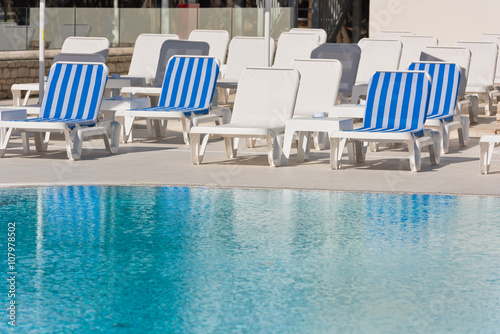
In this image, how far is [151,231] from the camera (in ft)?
23.3

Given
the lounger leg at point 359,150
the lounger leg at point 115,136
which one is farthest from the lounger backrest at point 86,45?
the lounger leg at point 359,150

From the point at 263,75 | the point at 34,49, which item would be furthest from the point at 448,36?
the point at 263,75

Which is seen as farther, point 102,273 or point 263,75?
point 263,75

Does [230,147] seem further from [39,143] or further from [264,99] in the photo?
[39,143]

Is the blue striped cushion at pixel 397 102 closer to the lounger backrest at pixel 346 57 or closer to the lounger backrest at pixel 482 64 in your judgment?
the lounger backrest at pixel 346 57

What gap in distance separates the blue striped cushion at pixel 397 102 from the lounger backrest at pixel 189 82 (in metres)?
2.44

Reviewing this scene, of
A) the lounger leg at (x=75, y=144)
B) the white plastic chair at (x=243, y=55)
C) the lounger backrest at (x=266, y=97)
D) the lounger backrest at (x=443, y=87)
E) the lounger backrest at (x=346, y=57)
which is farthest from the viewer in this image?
the white plastic chair at (x=243, y=55)

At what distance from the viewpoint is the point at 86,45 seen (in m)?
17.0

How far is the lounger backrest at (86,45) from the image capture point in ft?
55.3

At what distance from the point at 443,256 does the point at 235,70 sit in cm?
1048

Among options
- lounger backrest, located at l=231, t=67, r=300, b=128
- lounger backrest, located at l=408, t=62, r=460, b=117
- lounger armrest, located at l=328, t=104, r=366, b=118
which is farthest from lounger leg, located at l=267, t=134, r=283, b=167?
lounger backrest, located at l=408, t=62, r=460, b=117

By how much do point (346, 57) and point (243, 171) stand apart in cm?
490

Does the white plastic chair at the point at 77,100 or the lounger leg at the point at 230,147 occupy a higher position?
the white plastic chair at the point at 77,100

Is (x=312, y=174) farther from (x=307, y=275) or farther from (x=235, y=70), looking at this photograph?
(x=235, y=70)
